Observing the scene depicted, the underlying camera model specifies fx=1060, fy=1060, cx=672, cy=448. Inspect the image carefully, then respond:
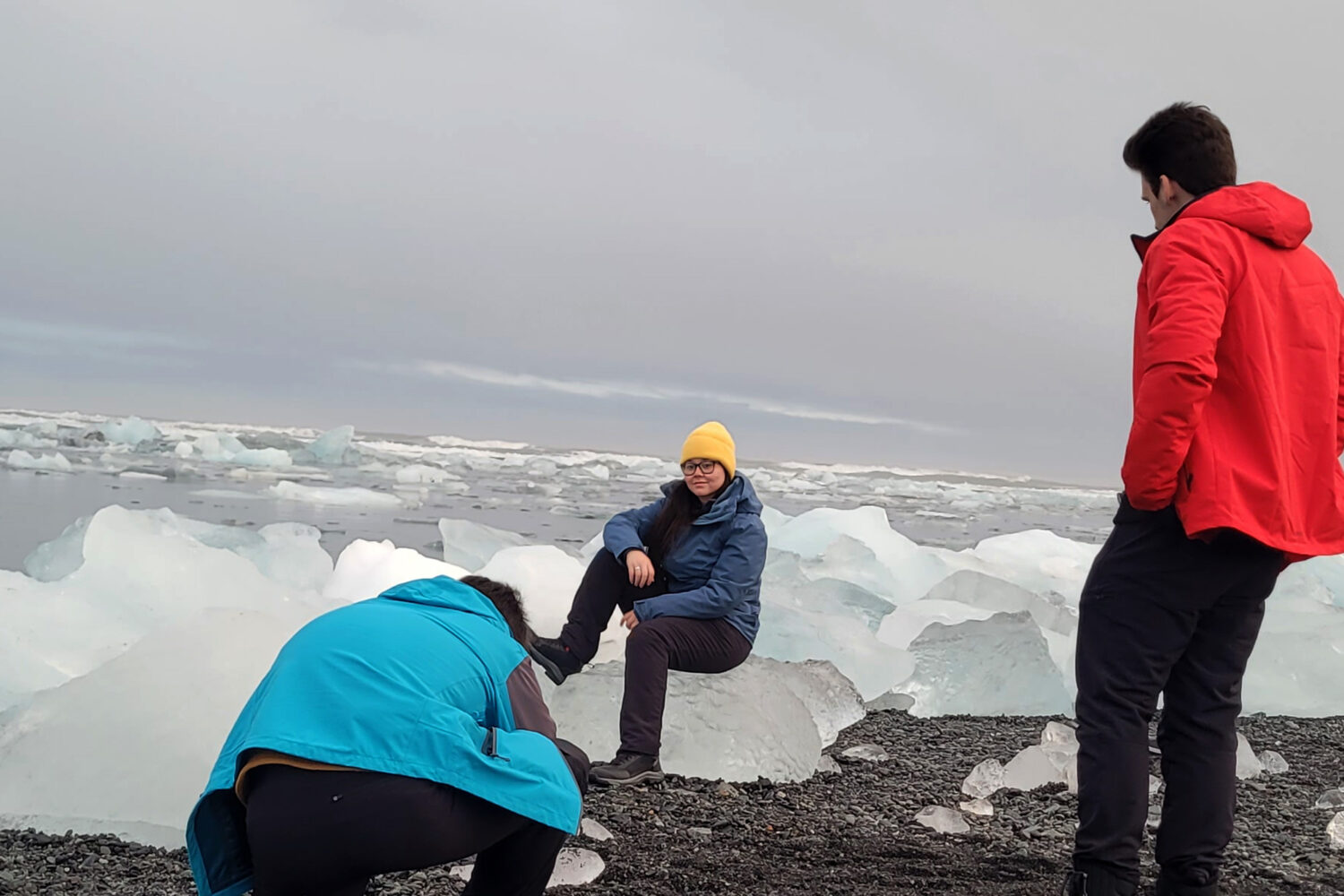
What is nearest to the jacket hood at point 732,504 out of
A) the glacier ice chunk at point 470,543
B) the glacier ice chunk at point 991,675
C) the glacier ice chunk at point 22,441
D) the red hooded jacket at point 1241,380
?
the red hooded jacket at point 1241,380

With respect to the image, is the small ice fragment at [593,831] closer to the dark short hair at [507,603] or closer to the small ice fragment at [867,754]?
the dark short hair at [507,603]

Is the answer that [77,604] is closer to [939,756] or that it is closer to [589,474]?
[939,756]

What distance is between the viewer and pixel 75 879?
7.94ft

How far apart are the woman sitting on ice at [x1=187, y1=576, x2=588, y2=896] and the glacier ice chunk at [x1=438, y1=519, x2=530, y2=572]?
4.57 metres

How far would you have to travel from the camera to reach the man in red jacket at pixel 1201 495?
2.01m

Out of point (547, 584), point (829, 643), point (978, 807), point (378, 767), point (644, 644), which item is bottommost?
point (978, 807)

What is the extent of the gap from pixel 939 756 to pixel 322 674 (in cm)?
292

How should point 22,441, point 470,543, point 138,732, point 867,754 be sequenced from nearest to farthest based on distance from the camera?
point 138,732 → point 867,754 → point 470,543 → point 22,441

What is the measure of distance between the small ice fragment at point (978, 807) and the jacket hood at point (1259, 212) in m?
1.79

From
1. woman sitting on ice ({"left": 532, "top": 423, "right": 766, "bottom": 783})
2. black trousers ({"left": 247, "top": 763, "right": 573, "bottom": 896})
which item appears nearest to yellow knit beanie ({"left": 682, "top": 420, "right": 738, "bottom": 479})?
woman sitting on ice ({"left": 532, "top": 423, "right": 766, "bottom": 783})

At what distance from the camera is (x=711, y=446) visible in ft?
11.6

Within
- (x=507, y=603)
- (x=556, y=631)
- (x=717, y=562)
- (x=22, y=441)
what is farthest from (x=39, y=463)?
(x=507, y=603)

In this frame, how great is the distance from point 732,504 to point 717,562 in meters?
0.20

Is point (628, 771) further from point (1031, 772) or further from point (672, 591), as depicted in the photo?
point (1031, 772)
